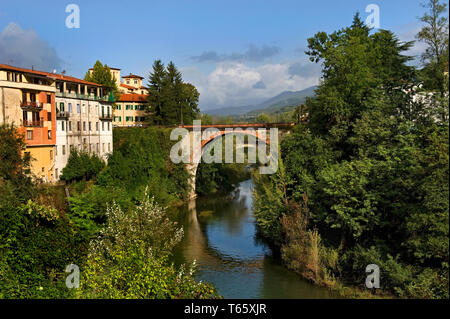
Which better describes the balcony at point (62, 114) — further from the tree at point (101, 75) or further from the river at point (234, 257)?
the tree at point (101, 75)

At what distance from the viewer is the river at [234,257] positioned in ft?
60.3

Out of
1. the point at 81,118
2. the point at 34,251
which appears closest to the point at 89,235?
the point at 34,251

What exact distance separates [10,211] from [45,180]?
14.9 m

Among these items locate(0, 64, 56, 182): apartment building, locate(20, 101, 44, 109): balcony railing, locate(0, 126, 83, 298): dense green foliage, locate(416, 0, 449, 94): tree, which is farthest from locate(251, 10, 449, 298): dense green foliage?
locate(20, 101, 44, 109): balcony railing

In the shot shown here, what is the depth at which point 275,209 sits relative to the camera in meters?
23.0

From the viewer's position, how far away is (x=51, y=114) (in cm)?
3192

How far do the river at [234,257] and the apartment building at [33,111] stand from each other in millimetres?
11518

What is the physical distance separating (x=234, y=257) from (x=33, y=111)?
61.9ft

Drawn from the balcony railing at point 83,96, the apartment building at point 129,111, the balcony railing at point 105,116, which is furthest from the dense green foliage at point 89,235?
the apartment building at point 129,111

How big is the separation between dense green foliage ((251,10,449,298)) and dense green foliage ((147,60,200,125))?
22.0m

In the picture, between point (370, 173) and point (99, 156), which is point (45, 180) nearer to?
point (99, 156)

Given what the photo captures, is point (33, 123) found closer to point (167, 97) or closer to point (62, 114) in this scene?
point (62, 114)

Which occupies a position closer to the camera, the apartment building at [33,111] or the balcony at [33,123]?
the apartment building at [33,111]

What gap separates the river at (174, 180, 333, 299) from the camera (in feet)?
60.3
